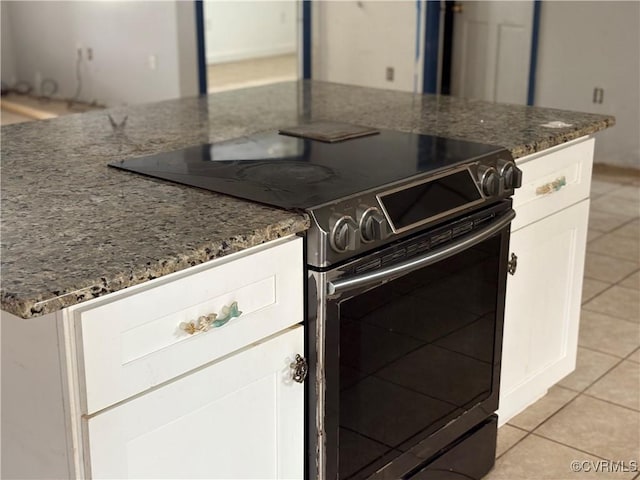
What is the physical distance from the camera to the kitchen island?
1250mm

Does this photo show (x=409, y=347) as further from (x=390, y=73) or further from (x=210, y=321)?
(x=390, y=73)

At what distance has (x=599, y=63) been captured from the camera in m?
5.39

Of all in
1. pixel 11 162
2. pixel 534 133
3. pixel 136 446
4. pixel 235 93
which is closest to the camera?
pixel 136 446

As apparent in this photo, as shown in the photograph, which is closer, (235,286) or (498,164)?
(235,286)

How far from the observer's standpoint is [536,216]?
2.27 metres

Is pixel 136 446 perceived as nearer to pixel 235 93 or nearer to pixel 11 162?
pixel 11 162

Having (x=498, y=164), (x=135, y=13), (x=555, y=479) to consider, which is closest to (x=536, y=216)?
(x=498, y=164)

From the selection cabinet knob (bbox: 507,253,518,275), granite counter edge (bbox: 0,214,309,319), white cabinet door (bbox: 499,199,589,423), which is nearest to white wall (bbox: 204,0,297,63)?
white cabinet door (bbox: 499,199,589,423)

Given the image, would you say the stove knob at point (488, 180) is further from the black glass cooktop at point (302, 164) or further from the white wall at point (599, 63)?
the white wall at point (599, 63)

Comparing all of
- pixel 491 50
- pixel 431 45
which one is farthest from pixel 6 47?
pixel 491 50

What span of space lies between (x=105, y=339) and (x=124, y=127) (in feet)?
3.85

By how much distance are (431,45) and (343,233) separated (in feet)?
15.6

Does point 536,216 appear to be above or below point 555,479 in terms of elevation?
above

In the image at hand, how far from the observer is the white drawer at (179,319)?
4.17ft
